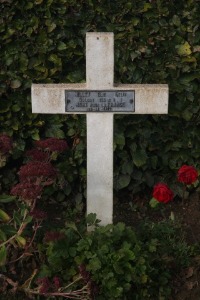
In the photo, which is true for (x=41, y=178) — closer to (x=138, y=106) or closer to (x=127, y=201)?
(x=138, y=106)

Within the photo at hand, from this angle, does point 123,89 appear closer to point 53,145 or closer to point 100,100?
point 100,100

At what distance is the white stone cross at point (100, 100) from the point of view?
12.9ft

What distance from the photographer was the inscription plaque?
3996 mm

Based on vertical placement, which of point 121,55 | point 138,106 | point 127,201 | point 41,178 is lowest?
point 127,201

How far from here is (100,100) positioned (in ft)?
13.2

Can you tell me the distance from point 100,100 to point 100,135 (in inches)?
9.1

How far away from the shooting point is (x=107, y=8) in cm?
467

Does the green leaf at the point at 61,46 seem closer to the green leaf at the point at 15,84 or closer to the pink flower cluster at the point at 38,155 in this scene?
the green leaf at the point at 15,84

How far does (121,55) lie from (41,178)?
1517 mm

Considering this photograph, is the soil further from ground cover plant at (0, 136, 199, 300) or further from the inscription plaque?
the inscription plaque

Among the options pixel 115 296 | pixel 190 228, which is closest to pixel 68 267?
pixel 115 296

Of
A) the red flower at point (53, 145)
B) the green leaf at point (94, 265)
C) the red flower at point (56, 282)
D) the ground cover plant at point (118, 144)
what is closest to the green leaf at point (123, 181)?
the ground cover plant at point (118, 144)

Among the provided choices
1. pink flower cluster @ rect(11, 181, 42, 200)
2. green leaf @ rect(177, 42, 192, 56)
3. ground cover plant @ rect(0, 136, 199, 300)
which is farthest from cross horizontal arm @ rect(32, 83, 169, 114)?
green leaf @ rect(177, 42, 192, 56)

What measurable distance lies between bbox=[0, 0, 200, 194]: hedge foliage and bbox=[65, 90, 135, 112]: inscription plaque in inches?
29.8
